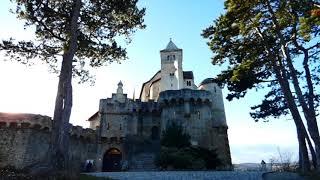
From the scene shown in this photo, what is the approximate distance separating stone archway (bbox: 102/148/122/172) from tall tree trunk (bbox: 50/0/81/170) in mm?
23464

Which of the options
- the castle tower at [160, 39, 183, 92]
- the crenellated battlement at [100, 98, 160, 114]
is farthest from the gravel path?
the castle tower at [160, 39, 183, 92]

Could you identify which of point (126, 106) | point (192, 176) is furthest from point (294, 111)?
point (126, 106)

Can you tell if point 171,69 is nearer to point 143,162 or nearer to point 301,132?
point 143,162

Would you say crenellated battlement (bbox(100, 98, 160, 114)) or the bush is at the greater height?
crenellated battlement (bbox(100, 98, 160, 114))

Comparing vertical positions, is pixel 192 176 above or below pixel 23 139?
below

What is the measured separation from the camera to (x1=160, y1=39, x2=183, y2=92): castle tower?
51125mm

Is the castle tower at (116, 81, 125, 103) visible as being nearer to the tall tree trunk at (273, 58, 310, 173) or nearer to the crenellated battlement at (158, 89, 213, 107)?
the crenellated battlement at (158, 89, 213, 107)

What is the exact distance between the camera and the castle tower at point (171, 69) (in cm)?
5112

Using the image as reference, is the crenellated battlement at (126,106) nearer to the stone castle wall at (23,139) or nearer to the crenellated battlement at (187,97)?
the crenellated battlement at (187,97)

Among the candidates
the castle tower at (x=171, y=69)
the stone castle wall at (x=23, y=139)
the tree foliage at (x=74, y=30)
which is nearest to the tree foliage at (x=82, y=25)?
the tree foliage at (x=74, y=30)

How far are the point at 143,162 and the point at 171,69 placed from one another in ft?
62.6

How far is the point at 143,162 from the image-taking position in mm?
36594

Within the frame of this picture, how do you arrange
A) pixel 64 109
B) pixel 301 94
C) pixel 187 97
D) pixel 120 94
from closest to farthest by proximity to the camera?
pixel 64 109
pixel 301 94
pixel 187 97
pixel 120 94

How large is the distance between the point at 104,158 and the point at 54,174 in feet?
91.1
